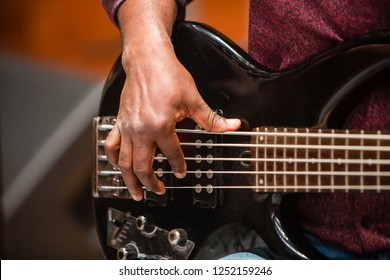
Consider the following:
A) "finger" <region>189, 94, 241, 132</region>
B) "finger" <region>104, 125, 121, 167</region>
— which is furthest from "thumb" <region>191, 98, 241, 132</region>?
"finger" <region>104, 125, 121, 167</region>

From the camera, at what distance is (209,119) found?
722 millimetres

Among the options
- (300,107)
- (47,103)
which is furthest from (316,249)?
(47,103)

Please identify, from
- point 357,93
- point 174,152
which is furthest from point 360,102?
point 174,152

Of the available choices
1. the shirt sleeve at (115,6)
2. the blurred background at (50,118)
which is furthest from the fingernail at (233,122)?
the blurred background at (50,118)

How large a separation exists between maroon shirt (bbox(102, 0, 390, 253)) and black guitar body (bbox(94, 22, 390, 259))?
0.03 m

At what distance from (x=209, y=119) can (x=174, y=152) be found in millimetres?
61

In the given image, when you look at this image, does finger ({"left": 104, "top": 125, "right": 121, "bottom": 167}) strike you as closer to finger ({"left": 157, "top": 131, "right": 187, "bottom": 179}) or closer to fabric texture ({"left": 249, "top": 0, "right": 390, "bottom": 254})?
finger ({"left": 157, "top": 131, "right": 187, "bottom": 179})

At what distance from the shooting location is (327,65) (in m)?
0.68

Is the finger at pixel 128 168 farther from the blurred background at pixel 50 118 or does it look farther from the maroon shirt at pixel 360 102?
the blurred background at pixel 50 118

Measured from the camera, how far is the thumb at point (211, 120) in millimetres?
719

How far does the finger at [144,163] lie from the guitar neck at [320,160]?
0.13m

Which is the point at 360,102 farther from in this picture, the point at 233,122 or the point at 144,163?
the point at 144,163

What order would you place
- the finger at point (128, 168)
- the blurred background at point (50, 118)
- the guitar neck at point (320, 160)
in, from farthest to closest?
the blurred background at point (50, 118) < the finger at point (128, 168) < the guitar neck at point (320, 160)
